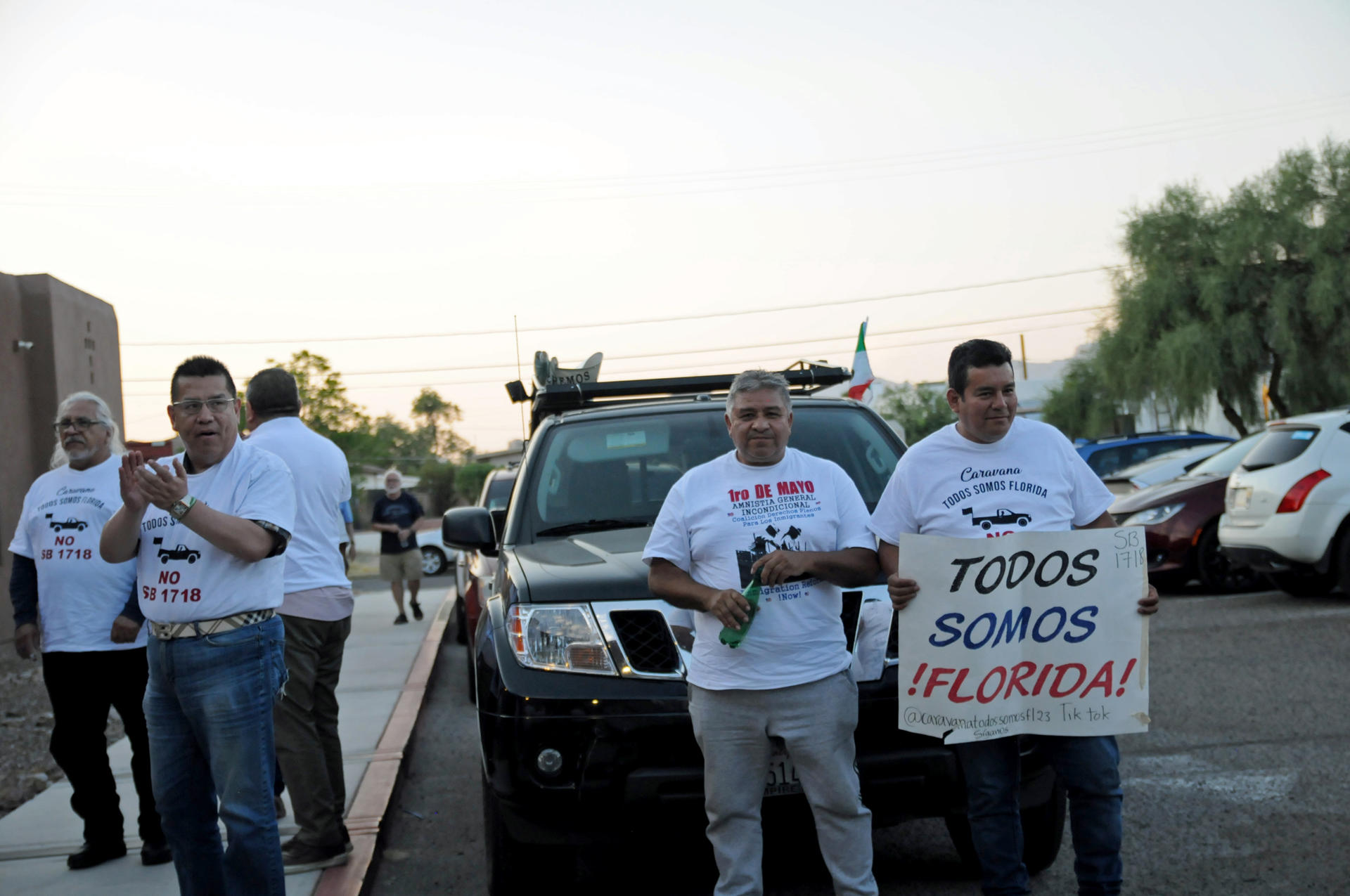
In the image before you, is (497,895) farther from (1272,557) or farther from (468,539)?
(1272,557)

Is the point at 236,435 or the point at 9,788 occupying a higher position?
the point at 236,435

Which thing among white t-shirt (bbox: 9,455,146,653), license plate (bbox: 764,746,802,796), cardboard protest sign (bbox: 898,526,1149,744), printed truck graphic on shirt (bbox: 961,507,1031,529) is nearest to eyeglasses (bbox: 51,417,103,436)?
white t-shirt (bbox: 9,455,146,653)

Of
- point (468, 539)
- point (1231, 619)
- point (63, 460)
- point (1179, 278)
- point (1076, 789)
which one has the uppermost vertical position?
point (1179, 278)

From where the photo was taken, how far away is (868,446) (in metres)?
5.53

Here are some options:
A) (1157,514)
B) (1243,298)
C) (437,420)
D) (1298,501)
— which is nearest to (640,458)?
(1298,501)

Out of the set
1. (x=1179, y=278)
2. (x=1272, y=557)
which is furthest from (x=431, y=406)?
(x=1272, y=557)

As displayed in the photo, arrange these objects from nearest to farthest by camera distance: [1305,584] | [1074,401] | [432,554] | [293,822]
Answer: [293,822] → [1305,584] → [432,554] → [1074,401]

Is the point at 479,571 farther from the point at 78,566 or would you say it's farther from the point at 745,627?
the point at 745,627

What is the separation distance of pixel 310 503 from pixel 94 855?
69.1 inches

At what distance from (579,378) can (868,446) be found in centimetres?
205

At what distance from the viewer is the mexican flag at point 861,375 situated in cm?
934

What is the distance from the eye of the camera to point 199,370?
3764 mm

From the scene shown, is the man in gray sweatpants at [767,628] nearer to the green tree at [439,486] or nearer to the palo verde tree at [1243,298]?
the palo verde tree at [1243,298]

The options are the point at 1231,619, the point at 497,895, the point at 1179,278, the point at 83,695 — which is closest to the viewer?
the point at 497,895
